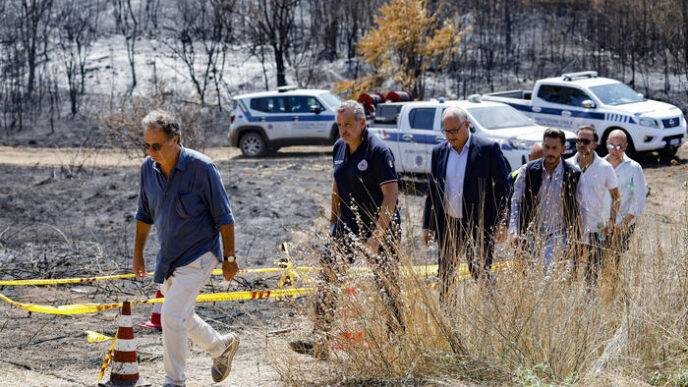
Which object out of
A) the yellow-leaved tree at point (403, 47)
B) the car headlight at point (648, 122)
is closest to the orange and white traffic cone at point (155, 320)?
the car headlight at point (648, 122)

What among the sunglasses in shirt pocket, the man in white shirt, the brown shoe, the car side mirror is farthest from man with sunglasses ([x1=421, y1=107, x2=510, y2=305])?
the car side mirror

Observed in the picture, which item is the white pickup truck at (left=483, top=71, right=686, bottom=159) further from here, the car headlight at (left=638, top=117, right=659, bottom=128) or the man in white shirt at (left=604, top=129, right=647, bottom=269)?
the man in white shirt at (left=604, top=129, right=647, bottom=269)

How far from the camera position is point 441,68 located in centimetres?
3183

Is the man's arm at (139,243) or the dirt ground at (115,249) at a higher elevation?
the man's arm at (139,243)

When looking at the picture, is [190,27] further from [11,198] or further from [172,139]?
[172,139]

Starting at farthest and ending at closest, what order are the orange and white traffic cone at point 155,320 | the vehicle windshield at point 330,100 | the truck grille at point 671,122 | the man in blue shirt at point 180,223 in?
1. the vehicle windshield at point 330,100
2. the truck grille at point 671,122
3. the orange and white traffic cone at point 155,320
4. the man in blue shirt at point 180,223

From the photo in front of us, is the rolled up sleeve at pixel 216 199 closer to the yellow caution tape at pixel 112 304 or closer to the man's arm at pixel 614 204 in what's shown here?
the yellow caution tape at pixel 112 304

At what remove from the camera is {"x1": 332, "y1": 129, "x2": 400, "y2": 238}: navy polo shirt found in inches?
273

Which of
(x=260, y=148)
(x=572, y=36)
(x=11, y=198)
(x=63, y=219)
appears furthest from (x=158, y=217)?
(x=572, y=36)

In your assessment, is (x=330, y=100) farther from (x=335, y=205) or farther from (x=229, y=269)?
(x=229, y=269)

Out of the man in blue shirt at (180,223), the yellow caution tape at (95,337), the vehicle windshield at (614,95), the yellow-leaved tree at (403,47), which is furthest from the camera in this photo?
the yellow-leaved tree at (403,47)

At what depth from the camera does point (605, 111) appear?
21.2 metres

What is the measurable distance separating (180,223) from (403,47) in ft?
78.9

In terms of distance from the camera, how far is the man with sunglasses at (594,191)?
7.75 m
